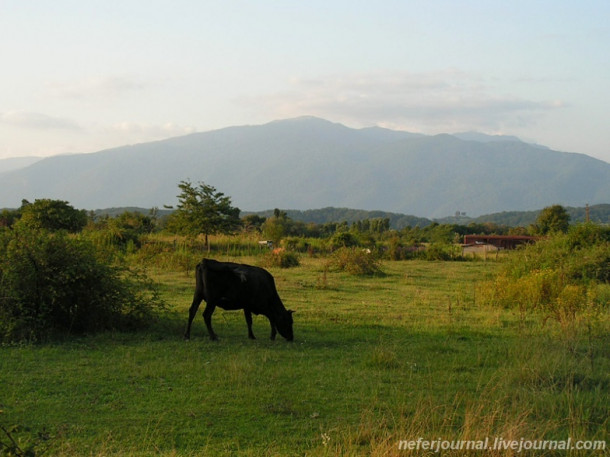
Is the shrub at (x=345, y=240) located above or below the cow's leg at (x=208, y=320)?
above

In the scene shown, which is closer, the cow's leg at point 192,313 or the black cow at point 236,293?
the cow's leg at point 192,313

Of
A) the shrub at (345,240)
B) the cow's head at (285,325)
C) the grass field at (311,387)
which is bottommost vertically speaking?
the grass field at (311,387)

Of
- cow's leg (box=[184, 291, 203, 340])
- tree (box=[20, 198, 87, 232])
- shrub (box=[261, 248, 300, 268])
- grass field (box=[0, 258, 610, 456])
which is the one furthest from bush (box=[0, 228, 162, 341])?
tree (box=[20, 198, 87, 232])

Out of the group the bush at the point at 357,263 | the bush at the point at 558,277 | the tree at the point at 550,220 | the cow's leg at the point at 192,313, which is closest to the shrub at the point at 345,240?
the bush at the point at 357,263

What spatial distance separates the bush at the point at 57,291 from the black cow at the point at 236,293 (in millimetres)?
1639

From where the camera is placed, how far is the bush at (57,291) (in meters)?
11.6

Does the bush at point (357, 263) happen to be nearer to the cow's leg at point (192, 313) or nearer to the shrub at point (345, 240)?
the shrub at point (345, 240)

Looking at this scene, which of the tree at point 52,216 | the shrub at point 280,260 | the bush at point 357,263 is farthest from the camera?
the tree at point 52,216

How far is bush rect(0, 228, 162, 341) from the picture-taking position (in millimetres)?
11555

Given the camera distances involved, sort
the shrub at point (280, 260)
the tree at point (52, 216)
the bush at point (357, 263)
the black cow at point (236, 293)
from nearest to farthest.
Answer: the black cow at point (236, 293)
the bush at point (357, 263)
the shrub at point (280, 260)
the tree at point (52, 216)

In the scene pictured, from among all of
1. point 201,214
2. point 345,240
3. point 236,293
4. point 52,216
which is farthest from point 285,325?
point 52,216

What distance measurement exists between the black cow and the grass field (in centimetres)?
51

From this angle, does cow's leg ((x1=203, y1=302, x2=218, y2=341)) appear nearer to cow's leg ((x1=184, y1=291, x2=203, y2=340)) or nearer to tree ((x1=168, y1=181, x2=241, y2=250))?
cow's leg ((x1=184, y1=291, x2=203, y2=340))

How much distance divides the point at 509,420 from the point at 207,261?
6846mm
